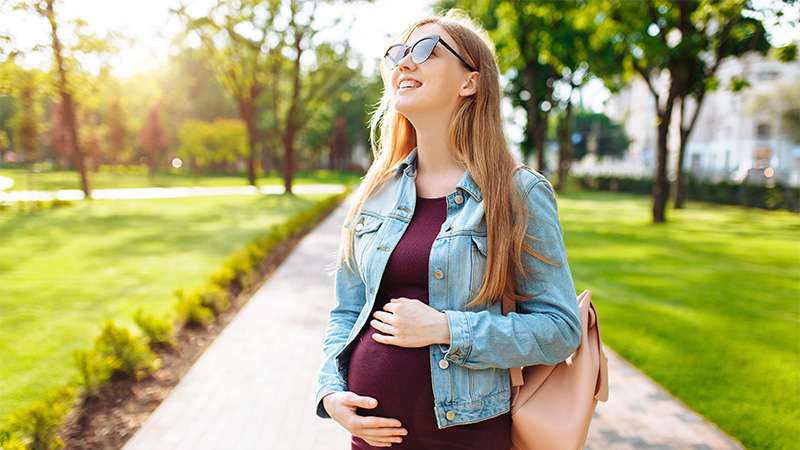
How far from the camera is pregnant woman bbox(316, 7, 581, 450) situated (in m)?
1.84

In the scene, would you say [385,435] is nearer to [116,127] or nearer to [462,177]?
[462,177]

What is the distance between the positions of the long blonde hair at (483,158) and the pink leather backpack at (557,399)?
6.2 inches

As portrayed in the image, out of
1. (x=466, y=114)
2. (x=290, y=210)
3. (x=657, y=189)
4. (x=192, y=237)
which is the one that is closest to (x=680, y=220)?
(x=657, y=189)

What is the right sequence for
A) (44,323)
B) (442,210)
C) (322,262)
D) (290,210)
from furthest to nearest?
(290,210) → (322,262) → (44,323) → (442,210)

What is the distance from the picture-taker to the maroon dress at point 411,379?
1894 millimetres

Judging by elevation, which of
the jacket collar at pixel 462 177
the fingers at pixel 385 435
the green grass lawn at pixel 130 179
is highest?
the jacket collar at pixel 462 177

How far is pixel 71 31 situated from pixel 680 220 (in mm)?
22834

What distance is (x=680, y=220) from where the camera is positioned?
72.9 ft

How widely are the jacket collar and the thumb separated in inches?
27.0

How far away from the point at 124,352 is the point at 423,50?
15.3ft

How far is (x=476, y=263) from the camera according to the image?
74.7 inches

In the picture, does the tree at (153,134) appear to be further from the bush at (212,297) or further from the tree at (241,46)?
the bush at (212,297)

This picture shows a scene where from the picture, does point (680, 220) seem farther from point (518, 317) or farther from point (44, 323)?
point (518, 317)

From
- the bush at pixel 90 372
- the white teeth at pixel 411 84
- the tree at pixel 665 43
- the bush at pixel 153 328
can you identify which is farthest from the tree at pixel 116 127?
the white teeth at pixel 411 84
